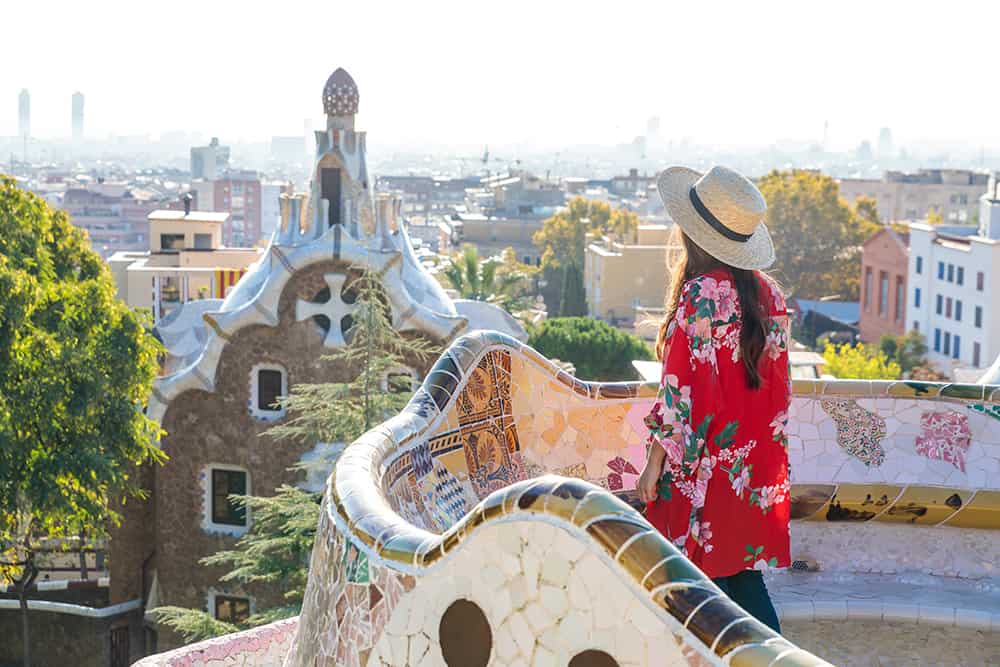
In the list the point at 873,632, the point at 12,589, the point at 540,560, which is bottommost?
the point at 12,589

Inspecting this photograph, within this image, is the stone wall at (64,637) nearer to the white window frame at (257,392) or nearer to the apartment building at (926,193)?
the white window frame at (257,392)

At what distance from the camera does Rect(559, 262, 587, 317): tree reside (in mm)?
54719

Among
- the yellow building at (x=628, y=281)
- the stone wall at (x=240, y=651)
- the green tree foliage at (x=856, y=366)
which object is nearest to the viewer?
the stone wall at (x=240, y=651)

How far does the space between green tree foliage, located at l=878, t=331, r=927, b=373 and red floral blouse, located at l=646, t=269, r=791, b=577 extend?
46.9 metres

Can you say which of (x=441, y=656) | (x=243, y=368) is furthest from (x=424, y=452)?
(x=243, y=368)

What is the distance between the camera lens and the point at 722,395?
4.42 meters

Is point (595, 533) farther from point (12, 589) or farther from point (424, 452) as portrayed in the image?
point (12, 589)

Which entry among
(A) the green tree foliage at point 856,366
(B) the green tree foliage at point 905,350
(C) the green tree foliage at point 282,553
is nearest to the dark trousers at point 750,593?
(C) the green tree foliage at point 282,553

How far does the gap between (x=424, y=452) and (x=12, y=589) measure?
1493 centimetres

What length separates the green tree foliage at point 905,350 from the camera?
5091cm

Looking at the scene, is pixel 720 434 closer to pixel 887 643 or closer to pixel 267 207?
pixel 887 643

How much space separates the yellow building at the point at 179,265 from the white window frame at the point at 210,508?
1340 centimetres

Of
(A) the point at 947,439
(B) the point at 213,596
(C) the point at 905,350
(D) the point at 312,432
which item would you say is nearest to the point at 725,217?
(A) the point at 947,439

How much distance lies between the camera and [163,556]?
1822 centimetres
